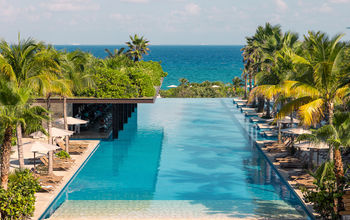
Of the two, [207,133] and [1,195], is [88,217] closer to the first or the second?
[1,195]

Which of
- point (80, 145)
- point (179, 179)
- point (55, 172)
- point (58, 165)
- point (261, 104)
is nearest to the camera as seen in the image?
point (179, 179)

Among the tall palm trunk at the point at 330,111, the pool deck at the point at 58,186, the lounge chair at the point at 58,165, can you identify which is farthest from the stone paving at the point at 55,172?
the tall palm trunk at the point at 330,111

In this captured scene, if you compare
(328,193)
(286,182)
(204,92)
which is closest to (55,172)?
(286,182)

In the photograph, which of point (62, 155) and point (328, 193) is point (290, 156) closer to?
point (328, 193)

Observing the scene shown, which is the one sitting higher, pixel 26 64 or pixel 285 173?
pixel 26 64

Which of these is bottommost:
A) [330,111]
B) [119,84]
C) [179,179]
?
[179,179]

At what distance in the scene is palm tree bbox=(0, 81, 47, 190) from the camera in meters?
17.0

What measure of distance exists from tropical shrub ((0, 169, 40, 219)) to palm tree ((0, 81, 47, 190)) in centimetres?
65

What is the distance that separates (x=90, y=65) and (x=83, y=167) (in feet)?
26.7

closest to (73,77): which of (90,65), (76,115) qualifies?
(90,65)

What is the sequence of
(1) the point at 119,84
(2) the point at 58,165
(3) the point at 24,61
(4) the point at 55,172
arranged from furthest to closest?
(1) the point at 119,84, (2) the point at 58,165, (4) the point at 55,172, (3) the point at 24,61

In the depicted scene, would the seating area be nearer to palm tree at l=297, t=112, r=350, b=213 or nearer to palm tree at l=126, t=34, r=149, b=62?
palm tree at l=297, t=112, r=350, b=213

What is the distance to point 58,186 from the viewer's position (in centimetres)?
2312

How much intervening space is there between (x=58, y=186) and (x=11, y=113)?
7.11 meters
